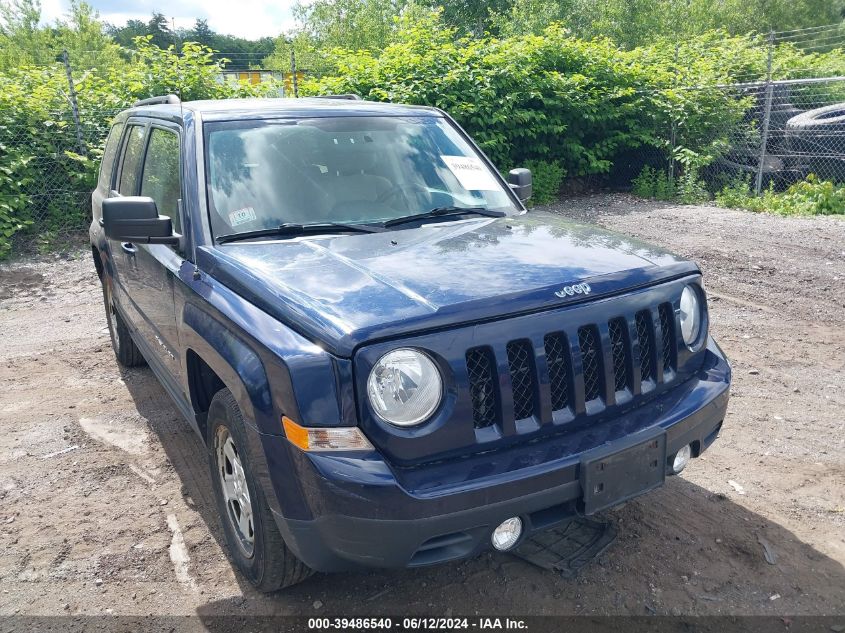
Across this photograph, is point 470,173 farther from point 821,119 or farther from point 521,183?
point 821,119

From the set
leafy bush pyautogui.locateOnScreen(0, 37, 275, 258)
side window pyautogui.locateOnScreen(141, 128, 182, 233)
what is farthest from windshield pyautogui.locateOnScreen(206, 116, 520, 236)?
leafy bush pyautogui.locateOnScreen(0, 37, 275, 258)

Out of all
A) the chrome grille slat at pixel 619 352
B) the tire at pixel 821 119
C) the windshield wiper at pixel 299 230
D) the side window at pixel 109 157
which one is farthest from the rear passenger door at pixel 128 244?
→ the tire at pixel 821 119

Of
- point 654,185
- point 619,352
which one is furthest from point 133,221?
point 654,185

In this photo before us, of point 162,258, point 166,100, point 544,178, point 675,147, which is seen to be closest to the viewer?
point 162,258

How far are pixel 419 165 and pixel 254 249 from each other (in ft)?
4.00

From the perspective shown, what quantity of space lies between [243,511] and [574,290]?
5.21 feet

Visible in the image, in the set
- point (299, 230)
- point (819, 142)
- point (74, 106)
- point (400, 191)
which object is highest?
point (74, 106)

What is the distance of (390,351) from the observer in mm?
2268

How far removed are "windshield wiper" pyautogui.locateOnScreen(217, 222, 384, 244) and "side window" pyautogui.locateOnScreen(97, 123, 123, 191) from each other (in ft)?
7.64

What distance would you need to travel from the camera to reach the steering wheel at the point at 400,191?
12.0 feet

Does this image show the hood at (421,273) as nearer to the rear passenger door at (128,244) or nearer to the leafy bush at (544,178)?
the rear passenger door at (128,244)

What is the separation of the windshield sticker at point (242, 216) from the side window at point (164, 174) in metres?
0.28

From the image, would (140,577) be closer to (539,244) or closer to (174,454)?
(174,454)

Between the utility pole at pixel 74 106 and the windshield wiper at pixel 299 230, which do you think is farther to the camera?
the utility pole at pixel 74 106
